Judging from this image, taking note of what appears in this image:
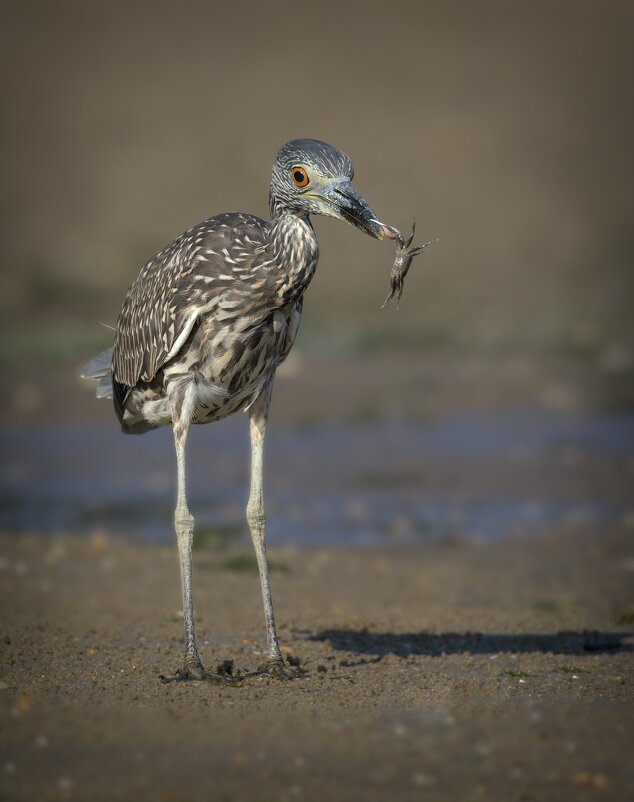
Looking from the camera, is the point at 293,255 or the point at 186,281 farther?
the point at 186,281

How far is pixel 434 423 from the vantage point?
674 inches

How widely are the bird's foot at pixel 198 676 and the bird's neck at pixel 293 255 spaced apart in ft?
6.45

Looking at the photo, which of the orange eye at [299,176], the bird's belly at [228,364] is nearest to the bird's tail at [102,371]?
the bird's belly at [228,364]

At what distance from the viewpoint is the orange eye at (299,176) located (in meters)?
7.45

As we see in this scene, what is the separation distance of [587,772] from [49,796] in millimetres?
2145

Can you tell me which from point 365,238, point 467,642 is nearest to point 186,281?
point 467,642

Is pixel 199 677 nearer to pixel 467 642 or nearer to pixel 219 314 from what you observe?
pixel 219 314

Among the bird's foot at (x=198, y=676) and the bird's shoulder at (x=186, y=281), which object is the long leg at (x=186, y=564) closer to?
the bird's foot at (x=198, y=676)

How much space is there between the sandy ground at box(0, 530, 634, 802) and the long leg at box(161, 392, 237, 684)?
18 centimetres

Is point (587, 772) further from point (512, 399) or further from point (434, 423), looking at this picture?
point (512, 399)

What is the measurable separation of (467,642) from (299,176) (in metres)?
3.12

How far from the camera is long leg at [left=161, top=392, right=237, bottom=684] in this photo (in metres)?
7.30

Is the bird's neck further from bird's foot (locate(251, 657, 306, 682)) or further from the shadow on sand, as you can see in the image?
the shadow on sand

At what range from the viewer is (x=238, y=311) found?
7500 millimetres
